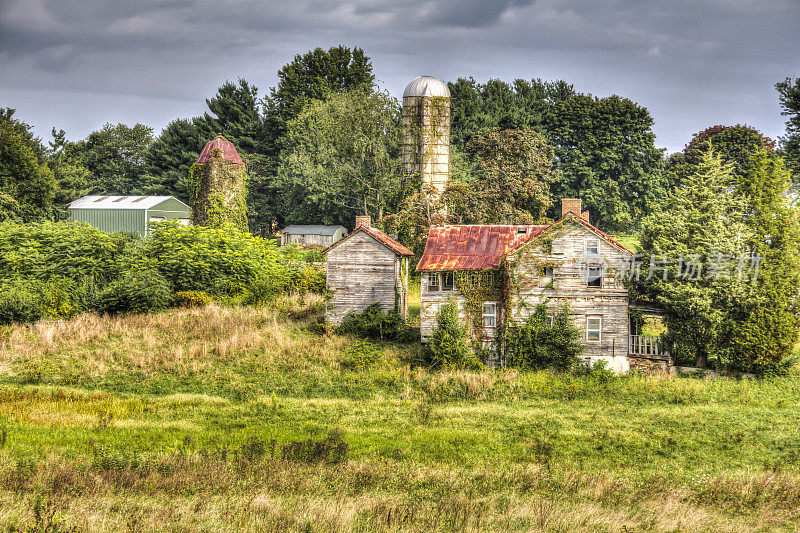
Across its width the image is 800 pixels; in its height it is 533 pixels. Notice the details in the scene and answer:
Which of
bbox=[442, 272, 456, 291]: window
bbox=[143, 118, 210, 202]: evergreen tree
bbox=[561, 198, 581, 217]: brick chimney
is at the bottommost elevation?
bbox=[442, 272, 456, 291]: window

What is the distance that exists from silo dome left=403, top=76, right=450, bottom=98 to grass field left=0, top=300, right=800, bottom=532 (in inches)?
859

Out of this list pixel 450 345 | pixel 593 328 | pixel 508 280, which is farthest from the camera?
pixel 508 280

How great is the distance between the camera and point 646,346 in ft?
89.1

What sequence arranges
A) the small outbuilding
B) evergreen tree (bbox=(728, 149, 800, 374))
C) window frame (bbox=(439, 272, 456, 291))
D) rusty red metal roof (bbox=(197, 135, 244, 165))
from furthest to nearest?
the small outbuilding
rusty red metal roof (bbox=(197, 135, 244, 165))
window frame (bbox=(439, 272, 456, 291))
evergreen tree (bbox=(728, 149, 800, 374))

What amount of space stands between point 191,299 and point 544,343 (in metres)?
19.5

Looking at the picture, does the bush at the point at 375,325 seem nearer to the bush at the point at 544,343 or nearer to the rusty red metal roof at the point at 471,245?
the rusty red metal roof at the point at 471,245

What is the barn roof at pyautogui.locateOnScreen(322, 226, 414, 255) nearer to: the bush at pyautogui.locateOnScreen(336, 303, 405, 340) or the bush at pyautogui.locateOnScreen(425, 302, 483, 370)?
the bush at pyautogui.locateOnScreen(336, 303, 405, 340)

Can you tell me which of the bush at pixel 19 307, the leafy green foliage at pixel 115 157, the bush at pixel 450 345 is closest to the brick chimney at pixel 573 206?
the bush at pixel 450 345

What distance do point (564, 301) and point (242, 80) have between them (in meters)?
55.6

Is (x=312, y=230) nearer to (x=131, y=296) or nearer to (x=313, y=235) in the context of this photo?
(x=313, y=235)

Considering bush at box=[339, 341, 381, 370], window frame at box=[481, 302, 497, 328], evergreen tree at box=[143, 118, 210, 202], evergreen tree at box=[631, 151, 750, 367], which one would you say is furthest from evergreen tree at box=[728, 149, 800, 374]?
evergreen tree at box=[143, 118, 210, 202]

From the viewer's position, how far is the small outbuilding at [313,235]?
61.6 meters

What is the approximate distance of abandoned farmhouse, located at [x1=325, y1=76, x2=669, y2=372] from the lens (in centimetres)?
2695

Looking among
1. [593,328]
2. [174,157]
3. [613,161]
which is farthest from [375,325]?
[174,157]
